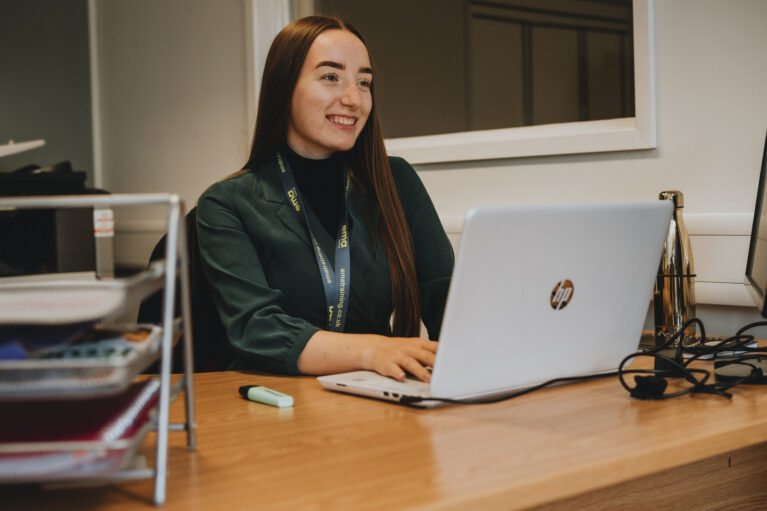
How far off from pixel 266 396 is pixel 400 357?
0.69ft

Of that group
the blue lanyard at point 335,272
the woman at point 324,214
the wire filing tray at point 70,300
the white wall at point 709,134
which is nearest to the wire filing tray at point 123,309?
the wire filing tray at point 70,300

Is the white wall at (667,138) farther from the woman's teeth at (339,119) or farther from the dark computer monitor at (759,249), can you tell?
the woman's teeth at (339,119)

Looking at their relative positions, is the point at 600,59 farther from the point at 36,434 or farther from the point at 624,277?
the point at 36,434

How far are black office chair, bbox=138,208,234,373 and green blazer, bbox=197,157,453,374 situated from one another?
6 cm

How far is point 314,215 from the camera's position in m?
1.63

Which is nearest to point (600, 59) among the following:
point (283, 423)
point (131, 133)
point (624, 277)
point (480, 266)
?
point (624, 277)

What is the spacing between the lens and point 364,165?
1.75m

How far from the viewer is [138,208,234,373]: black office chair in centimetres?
157

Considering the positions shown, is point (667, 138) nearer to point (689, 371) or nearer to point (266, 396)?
point (689, 371)

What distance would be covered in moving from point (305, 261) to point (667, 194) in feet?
2.38

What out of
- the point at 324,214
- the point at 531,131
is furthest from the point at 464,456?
the point at 531,131

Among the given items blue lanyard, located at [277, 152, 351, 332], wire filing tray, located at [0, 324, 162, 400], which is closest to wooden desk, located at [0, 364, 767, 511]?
wire filing tray, located at [0, 324, 162, 400]

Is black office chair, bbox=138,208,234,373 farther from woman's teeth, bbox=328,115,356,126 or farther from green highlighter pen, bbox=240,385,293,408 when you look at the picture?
green highlighter pen, bbox=240,385,293,408

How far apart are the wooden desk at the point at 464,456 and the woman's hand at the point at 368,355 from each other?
89 millimetres
